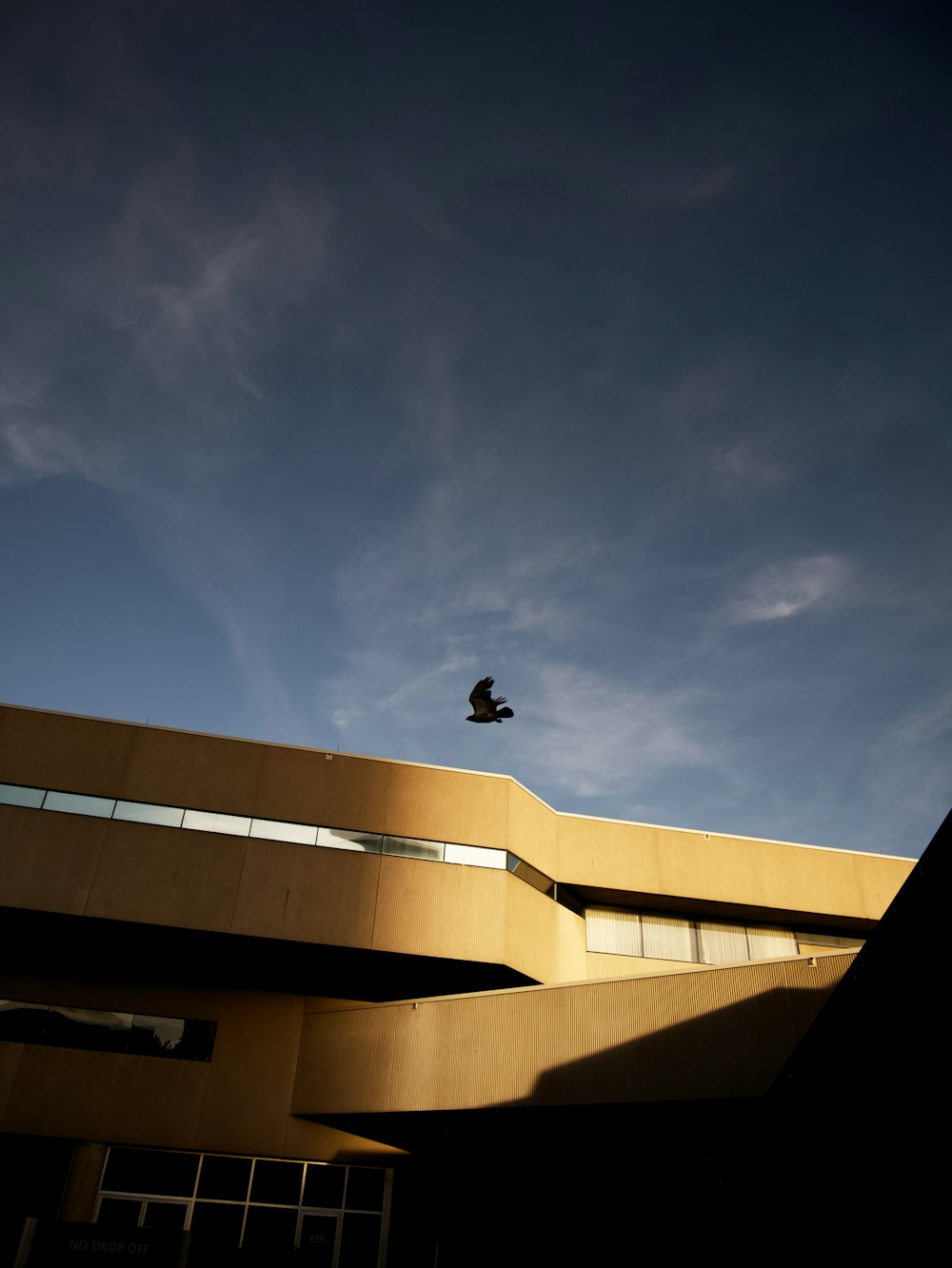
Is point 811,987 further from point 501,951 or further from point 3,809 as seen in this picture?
point 3,809

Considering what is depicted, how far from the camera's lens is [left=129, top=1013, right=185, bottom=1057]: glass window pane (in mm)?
19406

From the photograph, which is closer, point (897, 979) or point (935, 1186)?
point (935, 1186)

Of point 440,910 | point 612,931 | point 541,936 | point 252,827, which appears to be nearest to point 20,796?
point 252,827

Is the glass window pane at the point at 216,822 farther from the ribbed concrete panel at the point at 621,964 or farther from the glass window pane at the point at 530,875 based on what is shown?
the ribbed concrete panel at the point at 621,964

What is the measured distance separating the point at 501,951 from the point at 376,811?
411cm

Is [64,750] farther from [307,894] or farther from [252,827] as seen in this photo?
[307,894]

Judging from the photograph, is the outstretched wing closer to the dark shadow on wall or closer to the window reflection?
the dark shadow on wall

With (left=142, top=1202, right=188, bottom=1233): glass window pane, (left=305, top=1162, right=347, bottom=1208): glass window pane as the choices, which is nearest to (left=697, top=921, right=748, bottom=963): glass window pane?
(left=305, top=1162, right=347, bottom=1208): glass window pane

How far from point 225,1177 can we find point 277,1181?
43.4 inches

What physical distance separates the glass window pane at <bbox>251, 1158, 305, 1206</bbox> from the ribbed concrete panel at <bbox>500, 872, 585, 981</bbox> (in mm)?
6427

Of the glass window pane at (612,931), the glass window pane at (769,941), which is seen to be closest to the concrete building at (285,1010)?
the glass window pane at (612,931)

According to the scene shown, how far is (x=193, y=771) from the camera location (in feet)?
65.8

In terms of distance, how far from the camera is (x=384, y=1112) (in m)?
17.4

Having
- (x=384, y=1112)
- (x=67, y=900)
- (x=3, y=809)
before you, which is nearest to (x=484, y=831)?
(x=384, y=1112)
